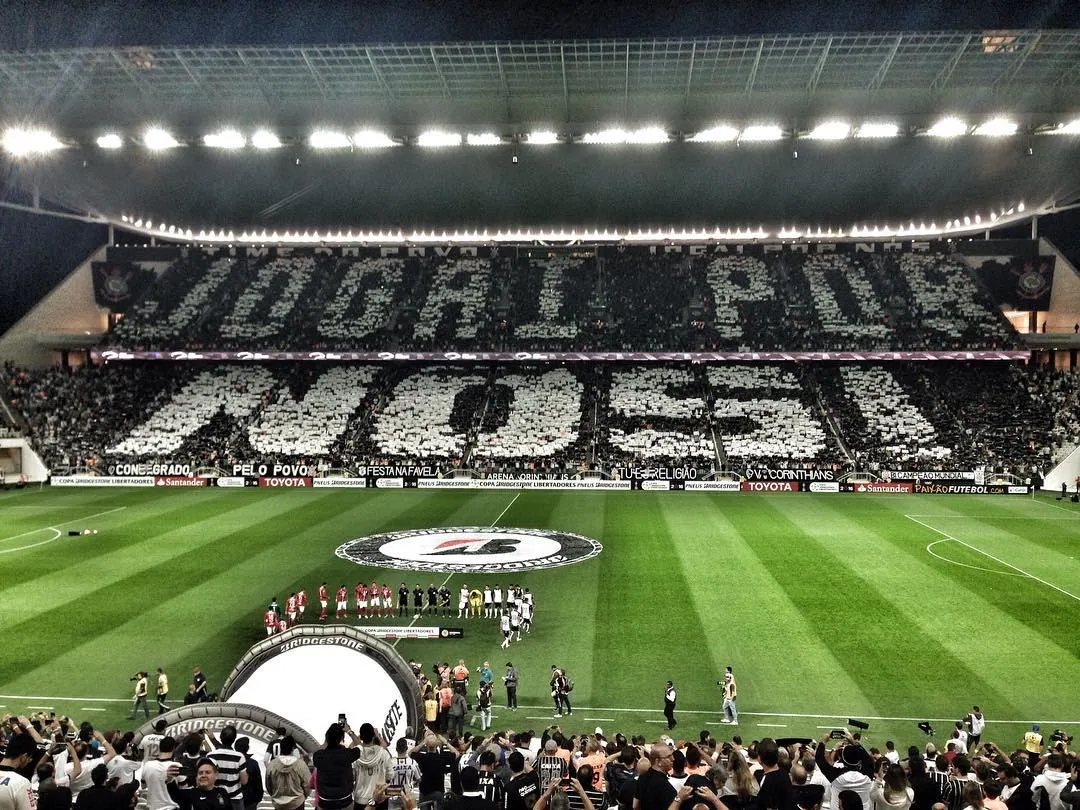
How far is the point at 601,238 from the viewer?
7488 cm

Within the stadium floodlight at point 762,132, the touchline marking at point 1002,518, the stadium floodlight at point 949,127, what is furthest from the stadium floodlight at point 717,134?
the touchline marking at point 1002,518

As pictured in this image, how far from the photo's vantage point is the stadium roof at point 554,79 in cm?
3309

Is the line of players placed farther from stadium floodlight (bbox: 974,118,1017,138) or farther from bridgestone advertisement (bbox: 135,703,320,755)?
stadium floodlight (bbox: 974,118,1017,138)

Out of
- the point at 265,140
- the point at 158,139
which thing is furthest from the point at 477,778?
the point at 158,139

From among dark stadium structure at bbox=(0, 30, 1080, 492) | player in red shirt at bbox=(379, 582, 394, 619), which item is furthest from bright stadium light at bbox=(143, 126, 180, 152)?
player in red shirt at bbox=(379, 582, 394, 619)

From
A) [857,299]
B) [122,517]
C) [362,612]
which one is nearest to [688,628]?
[362,612]

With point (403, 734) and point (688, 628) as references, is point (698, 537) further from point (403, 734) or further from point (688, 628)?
point (403, 734)

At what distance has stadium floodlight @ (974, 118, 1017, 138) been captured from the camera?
38219mm

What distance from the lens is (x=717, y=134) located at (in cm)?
4100

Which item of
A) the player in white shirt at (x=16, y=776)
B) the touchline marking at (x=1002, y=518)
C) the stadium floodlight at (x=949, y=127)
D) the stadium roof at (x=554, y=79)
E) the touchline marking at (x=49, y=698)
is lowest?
the touchline marking at (x=49, y=698)

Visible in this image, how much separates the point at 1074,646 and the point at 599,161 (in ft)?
123

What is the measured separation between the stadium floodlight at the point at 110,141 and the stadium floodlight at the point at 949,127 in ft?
128

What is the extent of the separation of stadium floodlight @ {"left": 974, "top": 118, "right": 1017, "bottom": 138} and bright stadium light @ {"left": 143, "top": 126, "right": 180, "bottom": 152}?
38.5 meters

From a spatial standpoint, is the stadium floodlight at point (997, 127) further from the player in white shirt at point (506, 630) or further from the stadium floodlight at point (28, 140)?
the stadium floodlight at point (28, 140)
